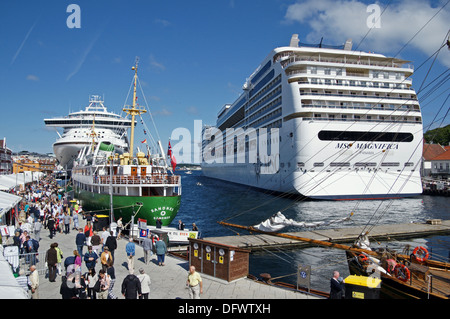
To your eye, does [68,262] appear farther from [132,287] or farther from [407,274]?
[407,274]

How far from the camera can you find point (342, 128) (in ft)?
115

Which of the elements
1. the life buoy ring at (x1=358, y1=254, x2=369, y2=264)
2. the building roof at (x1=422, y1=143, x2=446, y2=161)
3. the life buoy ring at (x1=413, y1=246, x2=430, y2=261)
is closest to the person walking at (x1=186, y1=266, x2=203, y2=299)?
the life buoy ring at (x1=358, y1=254, x2=369, y2=264)

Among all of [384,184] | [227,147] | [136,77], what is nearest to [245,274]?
[136,77]

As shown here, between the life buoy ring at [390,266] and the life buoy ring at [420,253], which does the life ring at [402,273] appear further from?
the life buoy ring at [420,253]

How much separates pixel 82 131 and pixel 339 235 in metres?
46.8

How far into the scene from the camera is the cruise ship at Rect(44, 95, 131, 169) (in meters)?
52.7

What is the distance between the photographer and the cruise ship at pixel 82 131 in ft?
173

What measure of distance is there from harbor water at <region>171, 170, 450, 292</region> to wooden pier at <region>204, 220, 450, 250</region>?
0.48 meters

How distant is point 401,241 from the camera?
20.7m

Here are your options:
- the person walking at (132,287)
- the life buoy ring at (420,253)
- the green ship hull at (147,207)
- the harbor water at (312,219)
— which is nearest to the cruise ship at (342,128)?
the harbor water at (312,219)

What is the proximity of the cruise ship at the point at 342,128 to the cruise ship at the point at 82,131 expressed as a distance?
89.6 ft
